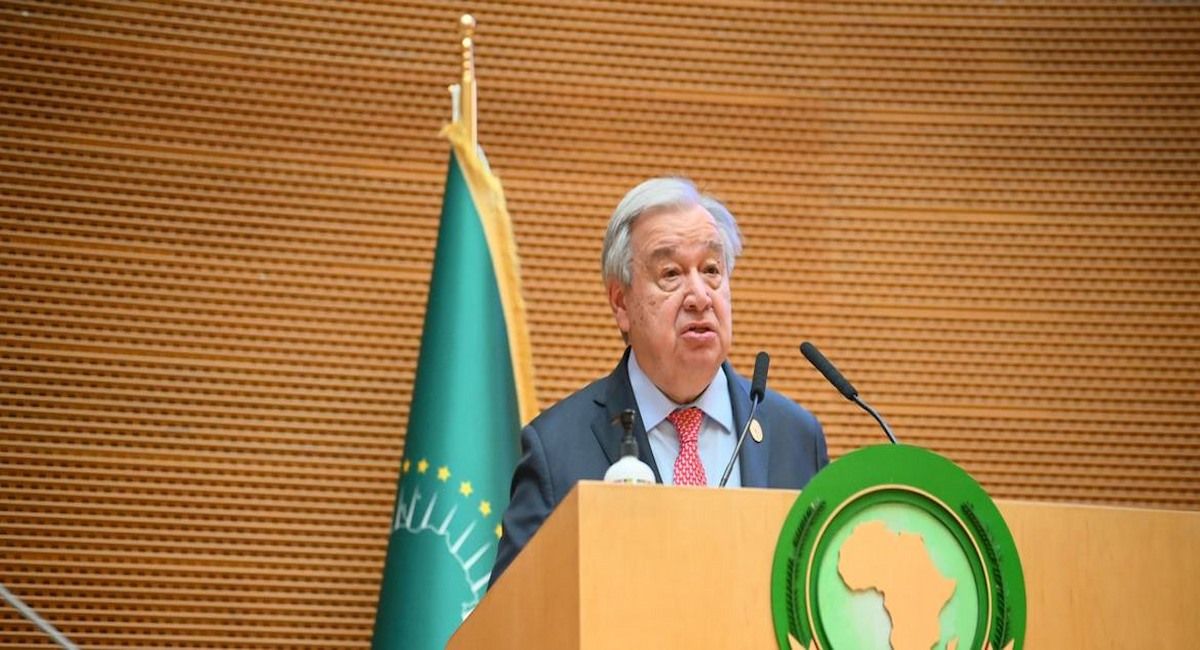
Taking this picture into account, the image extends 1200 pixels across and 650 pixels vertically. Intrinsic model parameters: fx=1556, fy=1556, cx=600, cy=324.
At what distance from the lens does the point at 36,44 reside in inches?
185

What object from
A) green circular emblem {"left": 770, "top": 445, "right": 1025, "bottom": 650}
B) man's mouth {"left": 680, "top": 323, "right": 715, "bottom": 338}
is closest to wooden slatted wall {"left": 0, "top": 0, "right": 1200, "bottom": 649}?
man's mouth {"left": 680, "top": 323, "right": 715, "bottom": 338}

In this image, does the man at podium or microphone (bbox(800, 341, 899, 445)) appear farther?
the man at podium

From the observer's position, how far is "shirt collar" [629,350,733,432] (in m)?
3.05

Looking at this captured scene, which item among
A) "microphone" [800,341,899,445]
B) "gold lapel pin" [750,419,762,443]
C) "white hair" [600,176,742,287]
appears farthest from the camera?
"white hair" [600,176,742,287]

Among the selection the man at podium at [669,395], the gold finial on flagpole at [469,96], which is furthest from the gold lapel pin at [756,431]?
the gold finial on flagpole at [469,96]

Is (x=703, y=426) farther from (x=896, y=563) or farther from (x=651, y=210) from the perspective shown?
(x=896, y=563)

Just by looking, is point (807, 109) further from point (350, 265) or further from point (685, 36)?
point (350, 265)

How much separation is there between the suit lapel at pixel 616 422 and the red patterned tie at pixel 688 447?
8cm

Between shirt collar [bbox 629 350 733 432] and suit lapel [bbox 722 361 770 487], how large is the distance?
1cm

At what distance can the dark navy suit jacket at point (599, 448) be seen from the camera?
111 inches

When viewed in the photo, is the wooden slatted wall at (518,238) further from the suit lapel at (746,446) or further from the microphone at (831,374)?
the microphone at (831,374)

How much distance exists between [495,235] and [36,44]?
157 centimetres

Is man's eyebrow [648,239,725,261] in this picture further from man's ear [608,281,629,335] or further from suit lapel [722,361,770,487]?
suit lapel [722,361,770,487]

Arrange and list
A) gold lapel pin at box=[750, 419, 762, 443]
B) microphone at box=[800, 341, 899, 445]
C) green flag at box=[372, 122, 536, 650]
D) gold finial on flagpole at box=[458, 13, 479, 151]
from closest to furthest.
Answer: microphone at box=[800, 341, 899, 445]
gold lapel pin at box=[750, 419, 762, 443]
green flag at box=[372, 122, 536, 650]
gold finial on flagpole at box=[458, 13, 479, 151]
